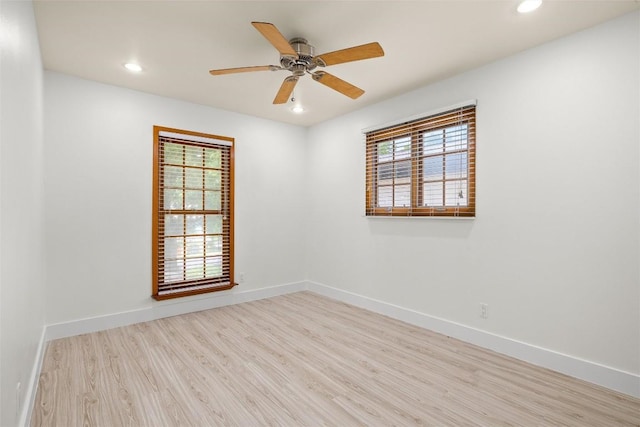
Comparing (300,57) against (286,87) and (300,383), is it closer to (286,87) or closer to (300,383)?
(286,87)

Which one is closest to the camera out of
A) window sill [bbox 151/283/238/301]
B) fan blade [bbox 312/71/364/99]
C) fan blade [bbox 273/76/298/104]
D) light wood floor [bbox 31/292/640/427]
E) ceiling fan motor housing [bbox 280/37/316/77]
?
light wood floor [bbox 31/292/640/427]

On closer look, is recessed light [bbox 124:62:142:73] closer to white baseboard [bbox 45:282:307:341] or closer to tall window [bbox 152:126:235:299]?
tall window [bbox 152:126:235:299]

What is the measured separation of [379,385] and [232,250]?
266 cm

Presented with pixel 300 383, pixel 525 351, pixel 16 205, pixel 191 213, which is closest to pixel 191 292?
pixel 191 213

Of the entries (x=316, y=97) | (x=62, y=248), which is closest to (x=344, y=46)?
(x=316, y=97)

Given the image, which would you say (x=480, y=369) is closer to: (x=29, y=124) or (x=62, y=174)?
(x=29, y=124)

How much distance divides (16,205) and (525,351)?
11.9ft

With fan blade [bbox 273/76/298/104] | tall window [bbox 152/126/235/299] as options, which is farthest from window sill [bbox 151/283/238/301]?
fan blade [bbox 273/76/298/104]

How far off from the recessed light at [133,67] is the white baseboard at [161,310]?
2.51m

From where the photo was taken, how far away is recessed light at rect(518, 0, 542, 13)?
202 centimetres

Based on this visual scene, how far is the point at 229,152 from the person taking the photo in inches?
169

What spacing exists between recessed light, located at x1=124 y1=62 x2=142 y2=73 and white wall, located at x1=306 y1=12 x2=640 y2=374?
9.08 ft

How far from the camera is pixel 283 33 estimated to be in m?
2.42

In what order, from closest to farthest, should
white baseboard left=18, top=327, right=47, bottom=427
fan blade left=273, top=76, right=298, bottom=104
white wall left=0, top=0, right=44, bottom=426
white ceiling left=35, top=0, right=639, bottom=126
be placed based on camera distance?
white wall left=0, top=0, right=44, bottom=426 → white baseboard left=18, top=327, right=47, bottom=427 → white ceiling left=35, top=0, right=639, bottom=126 → fan blade left=273, top=76, right=298, bottom=104
